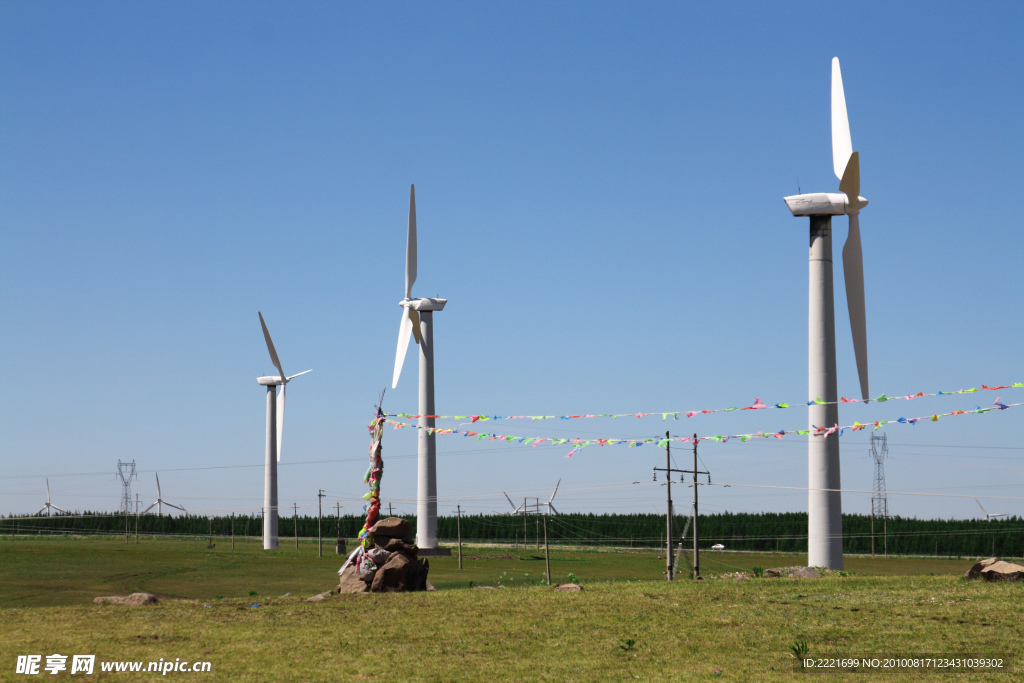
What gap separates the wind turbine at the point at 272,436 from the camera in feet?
226

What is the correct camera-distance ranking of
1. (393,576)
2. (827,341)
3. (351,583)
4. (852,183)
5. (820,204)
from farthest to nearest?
1. (852,183)
2. (820,204)
3. (827,341)
4. (351,583)
5. (393,576)

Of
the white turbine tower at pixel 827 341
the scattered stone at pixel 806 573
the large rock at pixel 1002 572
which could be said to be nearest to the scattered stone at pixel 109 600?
the scattered stone at pixel 806 573

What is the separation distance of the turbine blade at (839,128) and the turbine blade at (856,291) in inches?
103

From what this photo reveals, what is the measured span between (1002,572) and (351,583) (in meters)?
17.4

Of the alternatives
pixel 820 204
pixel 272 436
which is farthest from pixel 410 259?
pixel 820 204

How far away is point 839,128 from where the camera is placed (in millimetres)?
36719

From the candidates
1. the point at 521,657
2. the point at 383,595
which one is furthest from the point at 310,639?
the point at 383,595

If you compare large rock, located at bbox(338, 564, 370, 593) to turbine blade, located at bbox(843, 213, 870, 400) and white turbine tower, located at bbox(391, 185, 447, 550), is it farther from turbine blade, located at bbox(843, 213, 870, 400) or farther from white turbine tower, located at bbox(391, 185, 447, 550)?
white turbine tower, located at bbox(391, 185, 447, 550)

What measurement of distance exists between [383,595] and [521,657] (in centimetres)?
1000

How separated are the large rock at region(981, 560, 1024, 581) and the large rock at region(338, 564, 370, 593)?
54.4 ft

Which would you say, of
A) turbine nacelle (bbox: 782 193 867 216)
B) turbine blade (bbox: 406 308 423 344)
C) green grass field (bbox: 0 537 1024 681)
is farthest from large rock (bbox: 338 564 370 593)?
turbine blade (bbox: 406 308 423 344)

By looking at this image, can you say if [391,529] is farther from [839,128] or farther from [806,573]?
[839,128]

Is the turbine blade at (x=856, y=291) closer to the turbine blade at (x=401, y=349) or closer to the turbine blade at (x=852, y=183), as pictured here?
the turbine blade at (x=852, y=183)

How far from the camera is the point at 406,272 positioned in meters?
59.1
